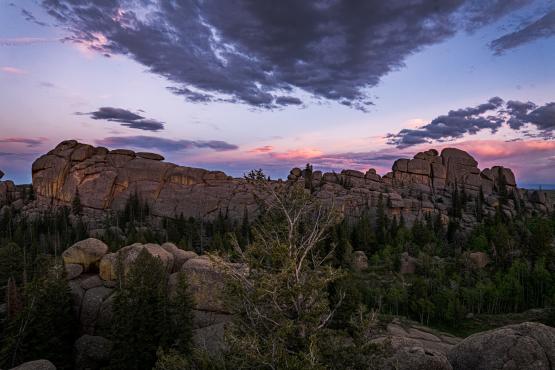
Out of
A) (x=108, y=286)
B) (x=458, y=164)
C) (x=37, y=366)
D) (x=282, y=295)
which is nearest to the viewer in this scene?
(x=282, y=295)

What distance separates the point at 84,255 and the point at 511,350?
43.5m

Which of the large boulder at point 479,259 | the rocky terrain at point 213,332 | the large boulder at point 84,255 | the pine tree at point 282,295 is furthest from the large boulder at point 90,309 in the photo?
the large boulder at point 479,259

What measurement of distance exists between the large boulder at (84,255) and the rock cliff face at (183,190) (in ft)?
219

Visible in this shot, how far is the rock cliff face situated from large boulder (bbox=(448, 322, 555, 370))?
91523 mm

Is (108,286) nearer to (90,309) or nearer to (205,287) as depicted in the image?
(90,309)

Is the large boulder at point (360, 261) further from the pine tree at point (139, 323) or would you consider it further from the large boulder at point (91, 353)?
the large boulder at point (91, 353)

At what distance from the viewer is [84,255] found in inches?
1762

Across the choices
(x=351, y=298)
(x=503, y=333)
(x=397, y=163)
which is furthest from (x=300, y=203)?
(x=397, y=163)

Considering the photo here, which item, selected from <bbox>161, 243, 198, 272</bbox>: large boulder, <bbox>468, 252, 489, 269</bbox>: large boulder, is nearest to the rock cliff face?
<bbox>468, 252, 489, 269</bbox>: large boulder

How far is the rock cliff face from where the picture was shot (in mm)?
119500

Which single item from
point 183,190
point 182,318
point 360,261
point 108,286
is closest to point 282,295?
point 182,318

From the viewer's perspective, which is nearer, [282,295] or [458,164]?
[282,295]

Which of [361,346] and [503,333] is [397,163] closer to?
[503,333]

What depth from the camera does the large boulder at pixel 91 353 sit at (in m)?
30.8
